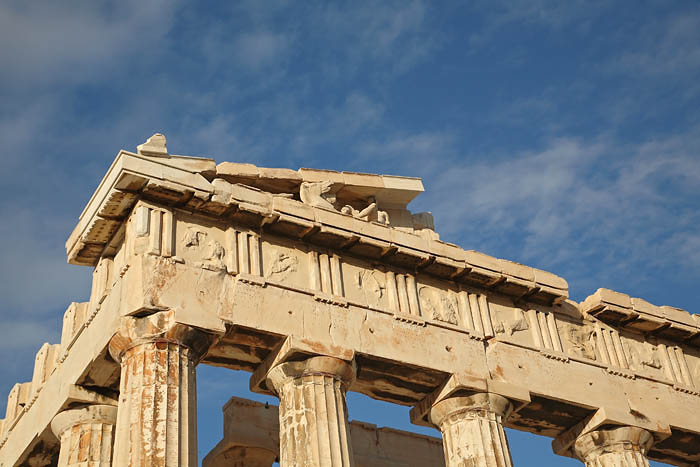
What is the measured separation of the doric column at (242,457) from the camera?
24188 mm

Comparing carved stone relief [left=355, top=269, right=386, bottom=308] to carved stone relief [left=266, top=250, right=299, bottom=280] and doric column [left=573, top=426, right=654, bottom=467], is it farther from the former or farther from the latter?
doric column [left=573, top=426, right=654, bottom=467]

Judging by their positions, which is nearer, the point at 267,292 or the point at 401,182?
the point at 267,292

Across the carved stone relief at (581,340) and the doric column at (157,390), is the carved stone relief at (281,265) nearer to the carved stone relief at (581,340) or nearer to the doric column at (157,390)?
the doric column at (157,390)

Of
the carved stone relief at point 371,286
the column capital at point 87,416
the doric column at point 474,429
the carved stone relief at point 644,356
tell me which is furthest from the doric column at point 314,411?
the carved stone relief at point 644,356

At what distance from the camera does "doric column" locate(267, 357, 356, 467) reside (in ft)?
60.8

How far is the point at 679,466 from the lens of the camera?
2536 centimetres

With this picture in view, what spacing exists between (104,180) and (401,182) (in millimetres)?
6699

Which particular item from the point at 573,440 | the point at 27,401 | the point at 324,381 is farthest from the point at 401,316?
the point at 27,401

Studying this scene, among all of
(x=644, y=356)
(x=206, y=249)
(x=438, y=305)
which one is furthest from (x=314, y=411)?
(x=644, y=356)

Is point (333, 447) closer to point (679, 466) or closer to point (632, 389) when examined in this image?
point (632, 389)

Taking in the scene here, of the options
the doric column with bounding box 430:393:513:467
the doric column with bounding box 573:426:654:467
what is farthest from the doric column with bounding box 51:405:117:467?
the doric column with bounding box 573:426:654:467

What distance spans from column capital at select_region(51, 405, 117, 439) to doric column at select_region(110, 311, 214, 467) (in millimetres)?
1934

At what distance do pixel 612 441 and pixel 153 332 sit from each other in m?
10.4

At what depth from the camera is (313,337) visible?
64.3 feet
